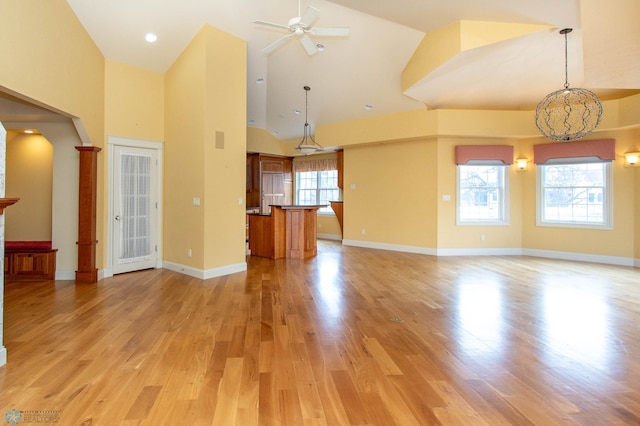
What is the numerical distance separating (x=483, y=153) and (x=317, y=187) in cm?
463

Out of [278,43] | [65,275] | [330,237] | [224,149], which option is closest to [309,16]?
[278,43]

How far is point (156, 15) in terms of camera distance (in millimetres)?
4512

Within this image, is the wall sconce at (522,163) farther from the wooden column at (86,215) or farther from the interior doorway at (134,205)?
the wooden column at (86,215)

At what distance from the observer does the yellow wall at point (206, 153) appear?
194 inches

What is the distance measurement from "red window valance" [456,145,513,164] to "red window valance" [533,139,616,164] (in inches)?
20.7

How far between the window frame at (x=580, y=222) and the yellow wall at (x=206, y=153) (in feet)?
19.8

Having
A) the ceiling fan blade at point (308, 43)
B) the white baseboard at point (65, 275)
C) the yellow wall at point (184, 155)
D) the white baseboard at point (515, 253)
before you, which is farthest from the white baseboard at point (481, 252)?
the white baseboard at point (65, 275)

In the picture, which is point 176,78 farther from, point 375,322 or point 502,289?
point 502,289

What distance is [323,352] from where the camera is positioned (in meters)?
2.58

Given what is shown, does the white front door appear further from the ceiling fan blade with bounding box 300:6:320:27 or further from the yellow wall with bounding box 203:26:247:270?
the ceiling fan blade with bounding box 300:6:320:27

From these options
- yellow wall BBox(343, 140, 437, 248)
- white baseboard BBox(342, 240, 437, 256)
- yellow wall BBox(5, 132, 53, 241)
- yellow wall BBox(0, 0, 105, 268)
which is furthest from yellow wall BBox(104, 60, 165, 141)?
white baseboard BBox(342, 240, 437, 256)

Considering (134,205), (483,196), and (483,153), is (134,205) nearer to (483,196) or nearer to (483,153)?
(483,153)

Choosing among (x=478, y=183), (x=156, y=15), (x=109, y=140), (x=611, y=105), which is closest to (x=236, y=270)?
(x=109, y=140)

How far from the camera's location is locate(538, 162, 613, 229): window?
6352 millimetres
